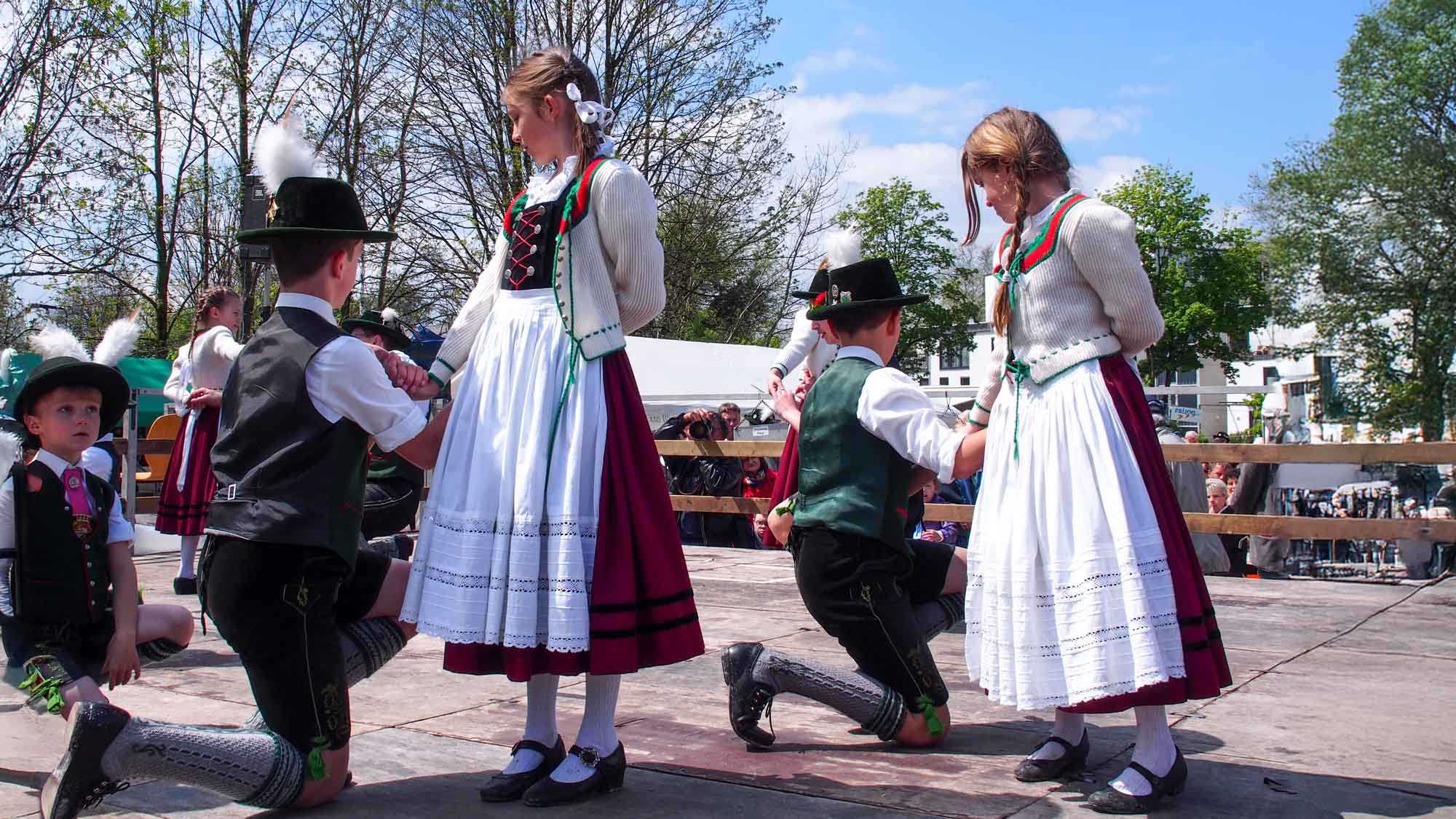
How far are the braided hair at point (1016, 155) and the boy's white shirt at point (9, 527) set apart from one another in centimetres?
250

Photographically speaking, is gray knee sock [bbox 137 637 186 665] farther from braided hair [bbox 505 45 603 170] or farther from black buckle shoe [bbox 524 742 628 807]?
braided hair [bbox 505 45 603 170]

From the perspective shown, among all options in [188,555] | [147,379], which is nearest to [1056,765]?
→ [188,555]

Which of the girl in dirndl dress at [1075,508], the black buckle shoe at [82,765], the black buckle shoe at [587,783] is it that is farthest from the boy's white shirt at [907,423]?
the black buckle shoe at [82,765]

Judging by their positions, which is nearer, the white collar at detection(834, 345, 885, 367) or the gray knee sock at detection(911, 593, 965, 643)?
the white collar at detection(834, 345, 885, 367)

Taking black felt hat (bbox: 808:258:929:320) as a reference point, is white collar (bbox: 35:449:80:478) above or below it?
below

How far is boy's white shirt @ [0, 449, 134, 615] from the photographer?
305cm

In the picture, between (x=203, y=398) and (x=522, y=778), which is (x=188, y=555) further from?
(x=522, y=778)

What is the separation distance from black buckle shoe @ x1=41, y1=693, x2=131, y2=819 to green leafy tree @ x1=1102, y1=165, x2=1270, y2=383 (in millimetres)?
47371

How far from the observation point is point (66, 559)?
10.2ft

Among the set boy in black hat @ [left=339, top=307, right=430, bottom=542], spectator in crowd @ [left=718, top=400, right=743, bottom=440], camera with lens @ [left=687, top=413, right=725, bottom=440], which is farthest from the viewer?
spectator in crowd @ [left=718, top=400, right=743, bottom=440]

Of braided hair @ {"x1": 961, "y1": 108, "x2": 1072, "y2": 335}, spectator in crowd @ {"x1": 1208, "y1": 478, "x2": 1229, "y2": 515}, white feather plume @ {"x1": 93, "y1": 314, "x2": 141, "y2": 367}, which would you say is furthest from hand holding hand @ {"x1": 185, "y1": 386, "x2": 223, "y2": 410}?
spectator in crowd @ {"x1": 1208, "y1": 478, "x2": 1229, "y2": 515}

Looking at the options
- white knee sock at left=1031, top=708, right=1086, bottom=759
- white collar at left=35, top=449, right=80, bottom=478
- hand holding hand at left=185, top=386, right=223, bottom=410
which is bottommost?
white knee sock at left=1031, top=708, right=1086, bottom=759

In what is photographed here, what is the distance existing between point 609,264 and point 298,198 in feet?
2.52

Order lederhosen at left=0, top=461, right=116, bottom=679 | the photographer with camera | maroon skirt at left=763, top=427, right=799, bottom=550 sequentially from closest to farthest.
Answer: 1. lederhosen at left=0, top=461, right=116, bottom=679
2. maroon skirt at left=763, top=427, right=799, bottom=550
3. the photographer with camera
